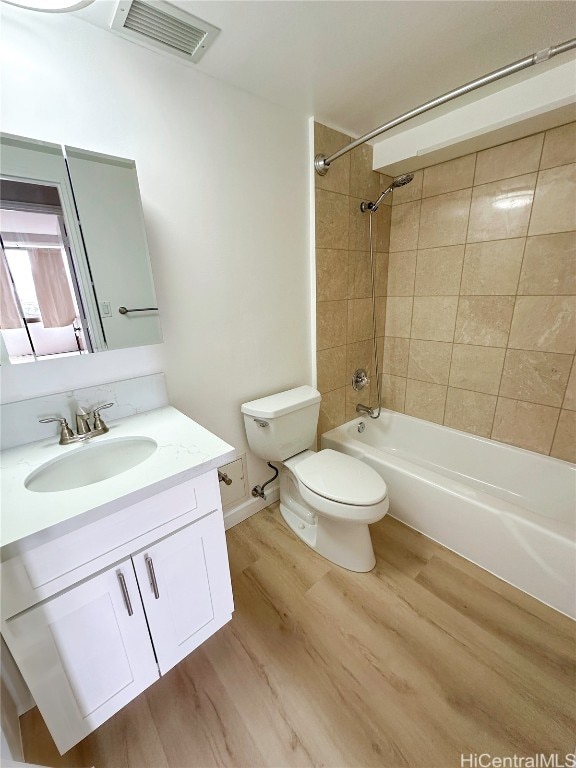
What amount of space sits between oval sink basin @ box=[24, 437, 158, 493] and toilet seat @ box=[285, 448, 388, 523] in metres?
0.74

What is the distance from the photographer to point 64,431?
3.41 ft

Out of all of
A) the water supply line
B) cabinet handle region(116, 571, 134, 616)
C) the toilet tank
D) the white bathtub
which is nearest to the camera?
cabinet handle region(116, 571, 134, 616)

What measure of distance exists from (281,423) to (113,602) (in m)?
0.94

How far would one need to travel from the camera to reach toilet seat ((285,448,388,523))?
4.29 ft

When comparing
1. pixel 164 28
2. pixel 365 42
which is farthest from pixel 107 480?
pixel 365 42

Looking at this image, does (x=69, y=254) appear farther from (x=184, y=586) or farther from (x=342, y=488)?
(x=342, y=488)

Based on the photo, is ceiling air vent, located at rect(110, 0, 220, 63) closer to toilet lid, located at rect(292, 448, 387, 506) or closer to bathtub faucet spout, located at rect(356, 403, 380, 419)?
toilet lid, located at rect(292, 448, 387, 506)

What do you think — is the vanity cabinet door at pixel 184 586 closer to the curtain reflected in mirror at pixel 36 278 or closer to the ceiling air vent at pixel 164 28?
the curtain reflected in mirror at pixel 36 278

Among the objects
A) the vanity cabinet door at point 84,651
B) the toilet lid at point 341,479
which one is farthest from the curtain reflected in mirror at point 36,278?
the toilet lid at point 341,479

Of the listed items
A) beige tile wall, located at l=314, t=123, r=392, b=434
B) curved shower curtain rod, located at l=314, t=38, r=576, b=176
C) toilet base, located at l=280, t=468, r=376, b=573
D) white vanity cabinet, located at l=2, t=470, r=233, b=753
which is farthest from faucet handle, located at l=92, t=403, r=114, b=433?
curved shower curtain rod, located at l=314, t=38, r=576, b=176

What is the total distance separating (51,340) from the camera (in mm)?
1036

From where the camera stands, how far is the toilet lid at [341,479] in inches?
52.1

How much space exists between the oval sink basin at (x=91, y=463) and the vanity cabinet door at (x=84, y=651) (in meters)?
0.35

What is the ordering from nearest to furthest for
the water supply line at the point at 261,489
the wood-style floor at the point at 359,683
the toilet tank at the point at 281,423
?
the wood-style floor at the point at 359,683 < the toilet tank at the point at 281,423 < the water supply line at the point at 261,489
